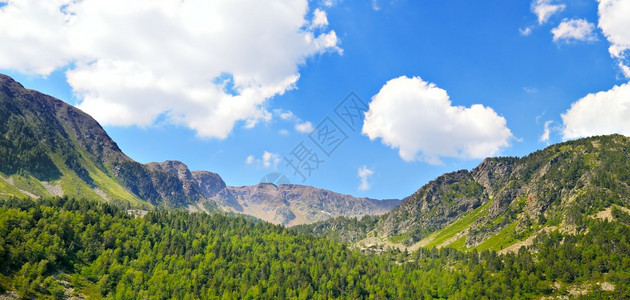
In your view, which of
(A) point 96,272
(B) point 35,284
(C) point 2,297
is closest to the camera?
(C) point 2,297

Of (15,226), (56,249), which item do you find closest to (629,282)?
(56,249)

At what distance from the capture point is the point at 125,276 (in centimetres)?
19588

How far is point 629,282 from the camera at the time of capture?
193750 mm

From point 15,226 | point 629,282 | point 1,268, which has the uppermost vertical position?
point 629,282

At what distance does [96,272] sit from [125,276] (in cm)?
1434

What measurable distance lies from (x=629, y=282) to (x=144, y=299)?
254m

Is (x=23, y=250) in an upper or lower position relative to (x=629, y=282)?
lower

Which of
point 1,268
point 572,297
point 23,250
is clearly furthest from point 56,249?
point 572,297

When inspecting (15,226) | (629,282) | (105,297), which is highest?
(629,282)

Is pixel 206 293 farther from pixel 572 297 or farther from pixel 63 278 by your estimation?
pixel 572 297

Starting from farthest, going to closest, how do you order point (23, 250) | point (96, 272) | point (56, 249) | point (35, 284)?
point (96, 272) → point (56, 249) → point (23, 250) → point (35, 284)

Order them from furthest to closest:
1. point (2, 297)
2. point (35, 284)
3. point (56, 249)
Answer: point (56, 249)
point (35, 284)
point (2, 297)

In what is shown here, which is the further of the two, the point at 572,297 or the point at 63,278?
the point at 572,297

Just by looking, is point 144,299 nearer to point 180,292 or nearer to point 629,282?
point 180,292
